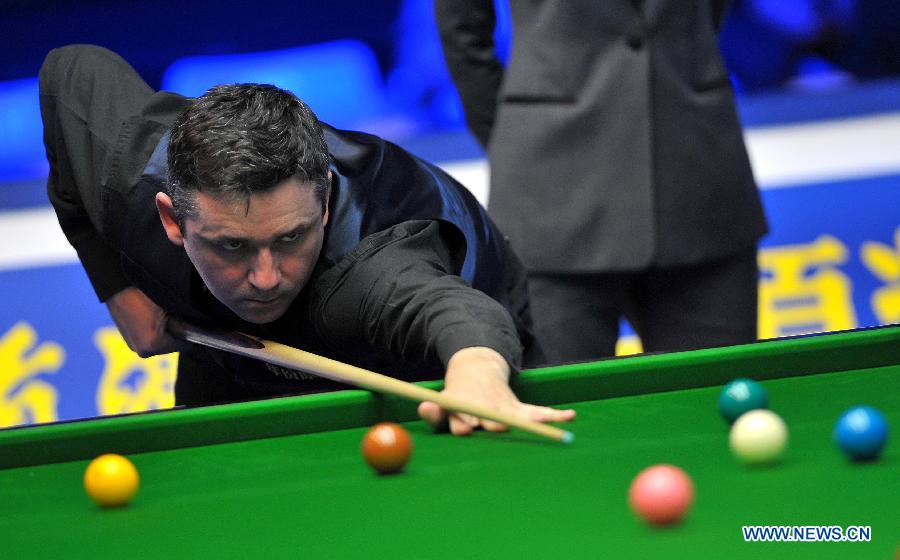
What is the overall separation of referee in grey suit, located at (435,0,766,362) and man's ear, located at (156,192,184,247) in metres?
0.79

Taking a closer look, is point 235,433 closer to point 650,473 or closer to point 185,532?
point 185,532

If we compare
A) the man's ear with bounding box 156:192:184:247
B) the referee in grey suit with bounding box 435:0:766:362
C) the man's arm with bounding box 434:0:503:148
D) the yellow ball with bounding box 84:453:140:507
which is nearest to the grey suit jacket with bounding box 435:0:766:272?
the referee in grey suit with bounding box 435:0:766:362

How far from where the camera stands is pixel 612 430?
1608 millimetres

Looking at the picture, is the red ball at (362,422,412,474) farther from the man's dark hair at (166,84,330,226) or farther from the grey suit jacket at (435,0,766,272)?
the grey suit jacket at (435,0,766,272)

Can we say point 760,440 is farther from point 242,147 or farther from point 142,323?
point 142,323

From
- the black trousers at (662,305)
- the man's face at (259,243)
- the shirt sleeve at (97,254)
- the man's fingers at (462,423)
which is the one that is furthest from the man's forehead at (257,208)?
the black trousers at (662,305)

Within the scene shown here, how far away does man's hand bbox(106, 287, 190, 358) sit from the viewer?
238cm

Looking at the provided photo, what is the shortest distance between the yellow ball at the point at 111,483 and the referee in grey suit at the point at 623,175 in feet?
3.90

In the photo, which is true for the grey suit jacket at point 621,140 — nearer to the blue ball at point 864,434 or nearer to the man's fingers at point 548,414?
the man's fingers at point 548,414

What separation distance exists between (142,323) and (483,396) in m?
1.03

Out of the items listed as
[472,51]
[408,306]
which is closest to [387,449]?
[408,306]

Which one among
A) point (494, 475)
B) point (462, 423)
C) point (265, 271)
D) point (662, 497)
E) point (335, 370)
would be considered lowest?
point (662, 497)

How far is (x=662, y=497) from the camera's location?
1181 millimetres

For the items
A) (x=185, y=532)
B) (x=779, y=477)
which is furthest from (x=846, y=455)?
(x=185, y=532)
